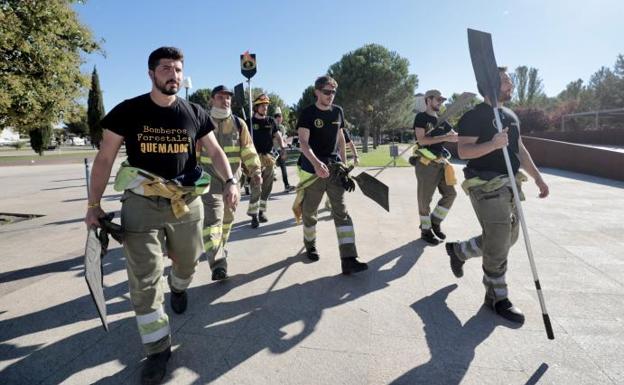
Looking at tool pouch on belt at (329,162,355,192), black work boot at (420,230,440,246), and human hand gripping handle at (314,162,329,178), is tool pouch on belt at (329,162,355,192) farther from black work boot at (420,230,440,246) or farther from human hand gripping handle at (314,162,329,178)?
black work boot at (420,230,440,246)

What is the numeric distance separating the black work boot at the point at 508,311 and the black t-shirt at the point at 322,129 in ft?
7.02

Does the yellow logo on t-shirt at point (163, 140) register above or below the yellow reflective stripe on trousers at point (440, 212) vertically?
above

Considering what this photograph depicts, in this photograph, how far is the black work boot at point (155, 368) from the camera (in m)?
2.22

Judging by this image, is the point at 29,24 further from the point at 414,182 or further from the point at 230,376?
the point at 414,182

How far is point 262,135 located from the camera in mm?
7125

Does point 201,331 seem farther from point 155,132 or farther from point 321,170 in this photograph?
point 321,170

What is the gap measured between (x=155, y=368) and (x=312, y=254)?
2.45 meters

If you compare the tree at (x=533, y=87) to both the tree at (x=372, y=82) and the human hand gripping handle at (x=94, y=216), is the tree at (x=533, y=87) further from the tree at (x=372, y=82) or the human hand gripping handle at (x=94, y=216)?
the human hand gripping handle at (x=94, y=216)

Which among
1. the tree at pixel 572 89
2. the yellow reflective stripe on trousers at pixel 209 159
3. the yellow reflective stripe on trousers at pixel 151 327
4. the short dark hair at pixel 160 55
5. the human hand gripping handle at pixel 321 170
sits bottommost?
the yellow reflective stripe on trousers at pixel 151 327

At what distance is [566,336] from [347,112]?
39.5 meters

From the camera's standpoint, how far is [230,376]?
2.29 m

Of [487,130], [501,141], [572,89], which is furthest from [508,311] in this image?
[572,89]

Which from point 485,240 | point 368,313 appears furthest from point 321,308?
point 485,240

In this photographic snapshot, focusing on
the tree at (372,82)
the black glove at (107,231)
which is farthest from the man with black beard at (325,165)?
the tree at (372,82)
